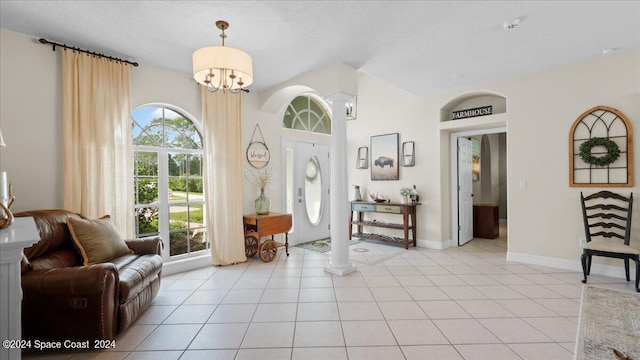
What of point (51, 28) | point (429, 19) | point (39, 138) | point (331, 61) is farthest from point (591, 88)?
point (39, 138)

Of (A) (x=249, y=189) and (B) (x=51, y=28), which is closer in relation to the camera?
(B) (x=51, y=28)

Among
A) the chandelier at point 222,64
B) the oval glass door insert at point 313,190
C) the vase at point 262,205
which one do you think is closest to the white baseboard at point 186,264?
the vase at point 262,205

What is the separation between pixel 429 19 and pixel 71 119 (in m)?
3.53

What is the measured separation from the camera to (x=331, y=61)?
3.42 meters

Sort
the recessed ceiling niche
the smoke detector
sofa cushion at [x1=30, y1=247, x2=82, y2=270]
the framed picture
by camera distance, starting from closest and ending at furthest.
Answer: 1. sofa cushion at [x1=30, y1=247, x2=82, y2=270]
2. the smoke detector
3. the recessed ceiling niche
4. the framed picture

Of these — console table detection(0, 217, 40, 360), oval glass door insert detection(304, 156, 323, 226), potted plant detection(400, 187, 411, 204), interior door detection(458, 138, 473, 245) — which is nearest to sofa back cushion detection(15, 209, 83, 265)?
console table detection(0, 217, 40, 360)

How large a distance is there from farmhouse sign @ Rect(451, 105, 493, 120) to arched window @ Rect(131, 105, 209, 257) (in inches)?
155

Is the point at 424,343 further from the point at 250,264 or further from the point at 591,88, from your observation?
the point at 591,88

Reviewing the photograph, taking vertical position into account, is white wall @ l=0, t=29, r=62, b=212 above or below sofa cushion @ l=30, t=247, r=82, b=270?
above

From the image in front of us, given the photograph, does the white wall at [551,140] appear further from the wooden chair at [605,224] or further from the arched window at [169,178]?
the arched window at [169,178]

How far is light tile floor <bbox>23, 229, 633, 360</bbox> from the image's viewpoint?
2.00 meters

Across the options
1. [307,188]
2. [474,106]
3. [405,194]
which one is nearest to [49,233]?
[307,188]

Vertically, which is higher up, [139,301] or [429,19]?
[429,19]

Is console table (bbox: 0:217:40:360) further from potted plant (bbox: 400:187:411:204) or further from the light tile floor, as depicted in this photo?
potted plant (bbox: 400:187:411:204)
